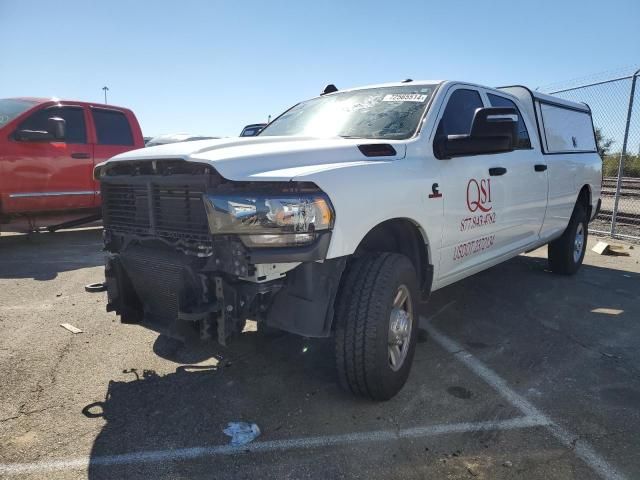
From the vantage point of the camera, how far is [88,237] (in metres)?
8.32

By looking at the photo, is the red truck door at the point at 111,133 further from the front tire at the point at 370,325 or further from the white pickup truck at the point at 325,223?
the front tire at the point at 370,325

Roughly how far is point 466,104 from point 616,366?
2.17 meters

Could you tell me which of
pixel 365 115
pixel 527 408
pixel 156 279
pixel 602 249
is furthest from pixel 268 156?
pixel 602 249

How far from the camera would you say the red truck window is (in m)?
7.73

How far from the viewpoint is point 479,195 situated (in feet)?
12.2

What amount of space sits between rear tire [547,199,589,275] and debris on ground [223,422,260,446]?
4658 millimetres

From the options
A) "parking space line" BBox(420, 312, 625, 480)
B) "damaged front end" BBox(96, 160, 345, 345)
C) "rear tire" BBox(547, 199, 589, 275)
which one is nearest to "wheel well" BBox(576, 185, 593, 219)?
"rear tire" BBox(547, 199, 589, 275)

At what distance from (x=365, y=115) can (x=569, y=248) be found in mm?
3629

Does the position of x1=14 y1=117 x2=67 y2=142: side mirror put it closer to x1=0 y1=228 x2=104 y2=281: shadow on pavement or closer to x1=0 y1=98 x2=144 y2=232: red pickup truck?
x1=0 y1=98 x2=144 y2=232: red pickup truck

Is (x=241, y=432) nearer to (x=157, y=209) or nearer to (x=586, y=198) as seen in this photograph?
(x=157, y=209)

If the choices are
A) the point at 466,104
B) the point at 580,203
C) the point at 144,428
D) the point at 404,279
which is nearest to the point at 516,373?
the point at 404,279

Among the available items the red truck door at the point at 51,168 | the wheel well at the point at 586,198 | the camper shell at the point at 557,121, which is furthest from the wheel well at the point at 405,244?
the red truck door at the point at 51,168

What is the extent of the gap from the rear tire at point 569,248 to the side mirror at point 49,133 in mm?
6497

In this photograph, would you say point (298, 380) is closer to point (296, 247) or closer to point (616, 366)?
point (296, 247)
